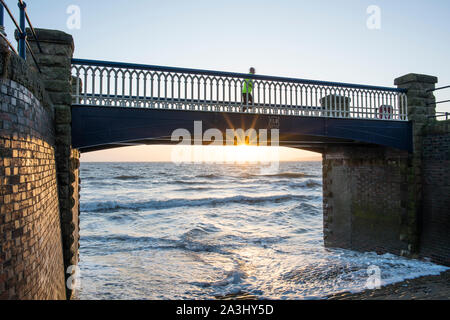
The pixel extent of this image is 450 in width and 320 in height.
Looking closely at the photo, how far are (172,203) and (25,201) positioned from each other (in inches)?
1148

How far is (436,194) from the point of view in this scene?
949 centimetres

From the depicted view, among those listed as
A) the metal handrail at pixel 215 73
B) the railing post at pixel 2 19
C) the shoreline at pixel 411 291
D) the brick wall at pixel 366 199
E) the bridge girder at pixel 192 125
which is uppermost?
the metal handrail at pixel 215 73

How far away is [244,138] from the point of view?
8656 millimetres

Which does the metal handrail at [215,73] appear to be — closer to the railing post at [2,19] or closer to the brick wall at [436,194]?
the brick wall at [436,194]

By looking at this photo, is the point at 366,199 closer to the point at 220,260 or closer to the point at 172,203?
the point at 220,260

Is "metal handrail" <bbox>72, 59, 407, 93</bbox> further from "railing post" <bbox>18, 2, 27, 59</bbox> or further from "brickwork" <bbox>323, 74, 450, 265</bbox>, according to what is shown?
"railing post" <bbox>18, 2, 27, 59</bbox>

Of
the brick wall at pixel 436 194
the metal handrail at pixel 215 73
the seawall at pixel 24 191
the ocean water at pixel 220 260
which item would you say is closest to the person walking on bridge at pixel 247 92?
the metal handrail at pixel 215 73

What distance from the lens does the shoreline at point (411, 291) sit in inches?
294

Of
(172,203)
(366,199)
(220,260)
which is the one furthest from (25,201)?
(172,203)

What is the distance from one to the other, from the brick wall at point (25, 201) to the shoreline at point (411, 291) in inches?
269

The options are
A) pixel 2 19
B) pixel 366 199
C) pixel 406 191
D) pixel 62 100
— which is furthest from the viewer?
pixel 366 199

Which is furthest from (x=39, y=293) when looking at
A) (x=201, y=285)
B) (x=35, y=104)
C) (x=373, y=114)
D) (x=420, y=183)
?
(x=420, y=183)

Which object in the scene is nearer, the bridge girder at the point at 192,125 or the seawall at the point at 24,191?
the seawall at the point at 24,191

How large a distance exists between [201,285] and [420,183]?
8221 mm
